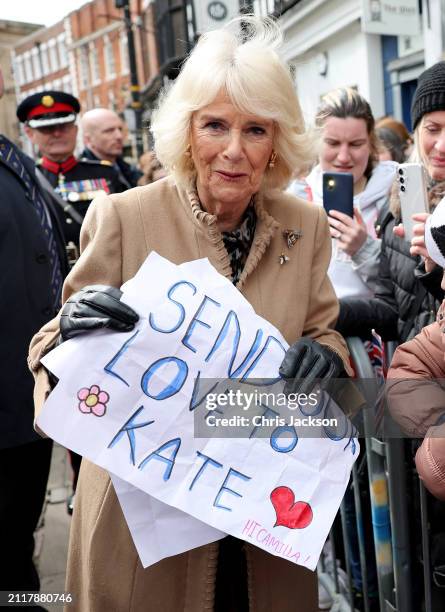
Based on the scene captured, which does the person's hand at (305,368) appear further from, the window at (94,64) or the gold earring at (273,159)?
the window at (94,64)

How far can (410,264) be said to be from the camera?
2.33m

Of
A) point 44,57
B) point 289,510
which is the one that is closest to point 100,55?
point 44,57

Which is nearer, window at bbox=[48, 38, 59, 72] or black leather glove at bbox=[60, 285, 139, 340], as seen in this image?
black leather glove at bbox=[60, 285, 139, 340]

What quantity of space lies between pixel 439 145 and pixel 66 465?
350cm

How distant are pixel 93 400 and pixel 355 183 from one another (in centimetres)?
214

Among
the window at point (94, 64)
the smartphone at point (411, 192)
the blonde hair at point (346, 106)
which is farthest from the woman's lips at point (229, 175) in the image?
the window at point (94, 64)

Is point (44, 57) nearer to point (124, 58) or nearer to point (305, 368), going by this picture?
point (124, 58)

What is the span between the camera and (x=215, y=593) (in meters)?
1.87

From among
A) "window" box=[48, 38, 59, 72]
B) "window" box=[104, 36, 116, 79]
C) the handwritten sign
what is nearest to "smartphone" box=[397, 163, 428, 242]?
the handwritten sign

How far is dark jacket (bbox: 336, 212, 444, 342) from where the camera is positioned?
219 centimetres

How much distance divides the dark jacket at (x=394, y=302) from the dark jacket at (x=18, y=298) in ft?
4.02

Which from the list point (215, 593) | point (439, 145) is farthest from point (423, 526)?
point (439, 145)

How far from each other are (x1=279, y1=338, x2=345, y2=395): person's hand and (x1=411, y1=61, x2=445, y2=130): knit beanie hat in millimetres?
1191

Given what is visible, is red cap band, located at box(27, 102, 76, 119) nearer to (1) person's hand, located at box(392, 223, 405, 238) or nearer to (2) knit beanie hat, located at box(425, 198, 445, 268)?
(1) person's hand, located at box(392, 223, 405, 238)
